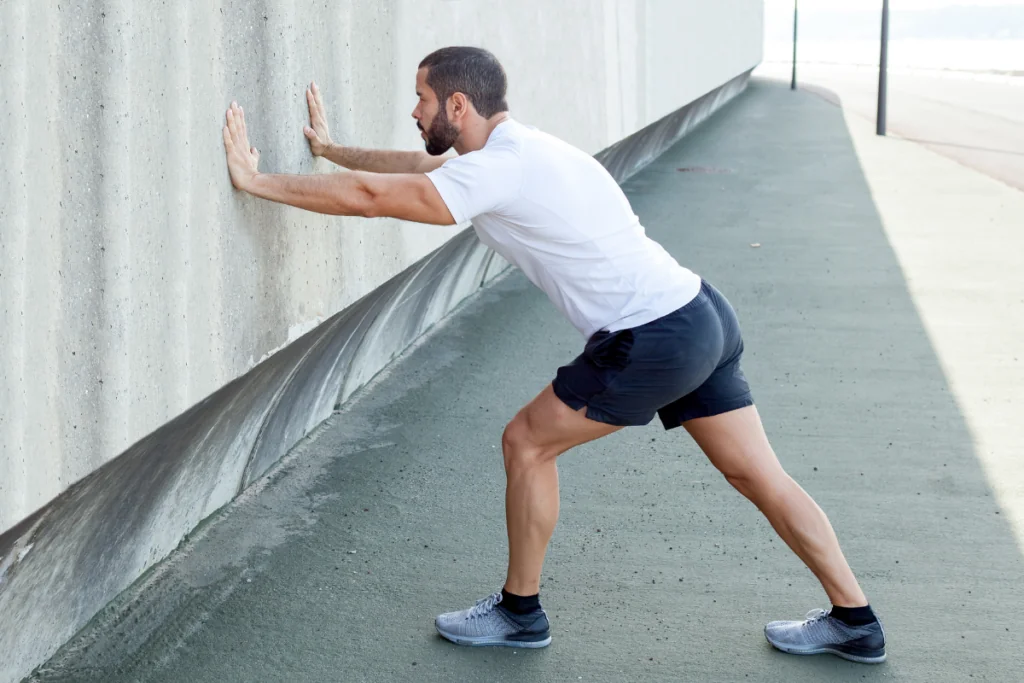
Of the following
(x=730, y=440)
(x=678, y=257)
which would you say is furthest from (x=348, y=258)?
(x=678, y=257)

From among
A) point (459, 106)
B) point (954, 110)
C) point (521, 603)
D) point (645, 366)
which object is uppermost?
point (459, 106)

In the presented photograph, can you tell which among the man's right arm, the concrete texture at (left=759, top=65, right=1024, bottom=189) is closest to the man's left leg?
the man's right arm

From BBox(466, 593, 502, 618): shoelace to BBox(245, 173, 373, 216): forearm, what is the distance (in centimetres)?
128

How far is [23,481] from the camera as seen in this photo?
265 cm

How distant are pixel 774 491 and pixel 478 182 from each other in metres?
1.27

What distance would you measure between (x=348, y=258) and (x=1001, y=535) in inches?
106

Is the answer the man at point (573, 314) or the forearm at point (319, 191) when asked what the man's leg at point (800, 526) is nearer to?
the man at point (573, 314)

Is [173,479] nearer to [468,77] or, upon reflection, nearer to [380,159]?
[380,159]

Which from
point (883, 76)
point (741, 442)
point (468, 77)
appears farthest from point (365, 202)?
point (883, 76)

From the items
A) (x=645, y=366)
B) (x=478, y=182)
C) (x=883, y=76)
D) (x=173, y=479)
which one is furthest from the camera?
(x=883, y=76)

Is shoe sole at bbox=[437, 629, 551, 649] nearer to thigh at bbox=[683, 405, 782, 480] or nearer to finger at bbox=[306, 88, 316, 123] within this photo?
thigh at bbox=[683, 405, 782, 480]

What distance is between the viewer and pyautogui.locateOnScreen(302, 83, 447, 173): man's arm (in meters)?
4.10

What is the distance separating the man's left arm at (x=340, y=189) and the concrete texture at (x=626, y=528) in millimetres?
1346

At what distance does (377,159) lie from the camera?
419cm
